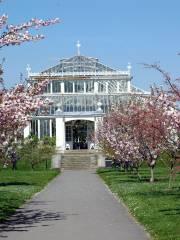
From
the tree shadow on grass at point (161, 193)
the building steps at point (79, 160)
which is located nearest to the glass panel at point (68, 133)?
the building steps at point (79, 160)

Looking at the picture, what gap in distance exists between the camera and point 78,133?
6325 cm

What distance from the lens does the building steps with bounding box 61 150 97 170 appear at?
49725 mm

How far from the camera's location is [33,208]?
17.9 meters

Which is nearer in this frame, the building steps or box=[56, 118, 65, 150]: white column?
the building steps

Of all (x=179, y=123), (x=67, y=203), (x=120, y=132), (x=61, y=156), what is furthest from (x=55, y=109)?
(x=179, y=123)

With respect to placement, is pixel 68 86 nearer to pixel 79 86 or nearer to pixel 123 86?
pixel 79 86

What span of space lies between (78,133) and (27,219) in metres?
48.4

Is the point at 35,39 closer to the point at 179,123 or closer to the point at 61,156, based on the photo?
the point at 179,123

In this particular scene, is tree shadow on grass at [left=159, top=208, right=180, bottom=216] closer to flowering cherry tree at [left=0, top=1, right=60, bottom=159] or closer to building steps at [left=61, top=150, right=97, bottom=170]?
flowering cherry tree at [left=0, top=1, right=60, bottom=159]

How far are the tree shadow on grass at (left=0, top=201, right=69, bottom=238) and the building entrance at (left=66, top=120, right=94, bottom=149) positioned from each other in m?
45.4

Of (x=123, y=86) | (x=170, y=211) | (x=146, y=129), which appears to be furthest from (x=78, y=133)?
(x=170, y=211)

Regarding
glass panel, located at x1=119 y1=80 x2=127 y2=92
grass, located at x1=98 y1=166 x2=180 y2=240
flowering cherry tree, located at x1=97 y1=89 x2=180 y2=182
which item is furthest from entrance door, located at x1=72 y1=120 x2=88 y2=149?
grass, located at x1=98 y1=166 x2=180 y2=240

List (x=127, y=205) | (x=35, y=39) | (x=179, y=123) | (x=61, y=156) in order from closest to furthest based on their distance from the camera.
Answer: (x=35, y=39) → (x=179, y=123) → (x=127, y=205) → (x=61, y=156)

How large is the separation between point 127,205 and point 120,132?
1694 cm
